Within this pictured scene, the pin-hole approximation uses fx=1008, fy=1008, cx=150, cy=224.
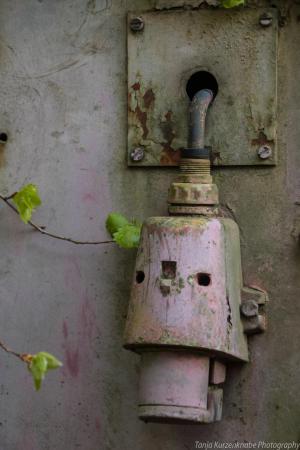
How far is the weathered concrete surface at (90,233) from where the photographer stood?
196 centimetres

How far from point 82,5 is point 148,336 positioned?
2.35ft

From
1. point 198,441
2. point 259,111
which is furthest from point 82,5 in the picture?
point 198,441

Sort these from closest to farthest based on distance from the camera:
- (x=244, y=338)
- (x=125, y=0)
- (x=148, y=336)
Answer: (x=148, y=336) → (x=244, y=338) → (x=125, y=0)

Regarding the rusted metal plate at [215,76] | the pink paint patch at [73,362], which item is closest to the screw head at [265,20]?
the rusted metal plate at [215,76]

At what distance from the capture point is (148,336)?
181 centimetres

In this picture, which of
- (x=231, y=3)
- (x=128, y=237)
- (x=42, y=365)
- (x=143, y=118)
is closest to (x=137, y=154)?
(x=143, y=118)

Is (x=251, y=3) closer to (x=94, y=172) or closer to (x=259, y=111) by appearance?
(x=259, y=111)

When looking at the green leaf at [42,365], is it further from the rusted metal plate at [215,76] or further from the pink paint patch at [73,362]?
the rusted metal plate at [215,76]

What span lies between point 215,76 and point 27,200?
1.45 feet

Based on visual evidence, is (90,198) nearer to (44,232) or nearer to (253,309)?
(44,232)

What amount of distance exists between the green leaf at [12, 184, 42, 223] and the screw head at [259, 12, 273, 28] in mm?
547

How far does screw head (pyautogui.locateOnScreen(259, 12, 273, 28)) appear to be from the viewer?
6.42 feet

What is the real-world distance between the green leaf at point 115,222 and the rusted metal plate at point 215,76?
0.37 feet

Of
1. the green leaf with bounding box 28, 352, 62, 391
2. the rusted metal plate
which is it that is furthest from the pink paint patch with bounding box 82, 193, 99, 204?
the green leaf with bounding box 28, 352, 62, 391
